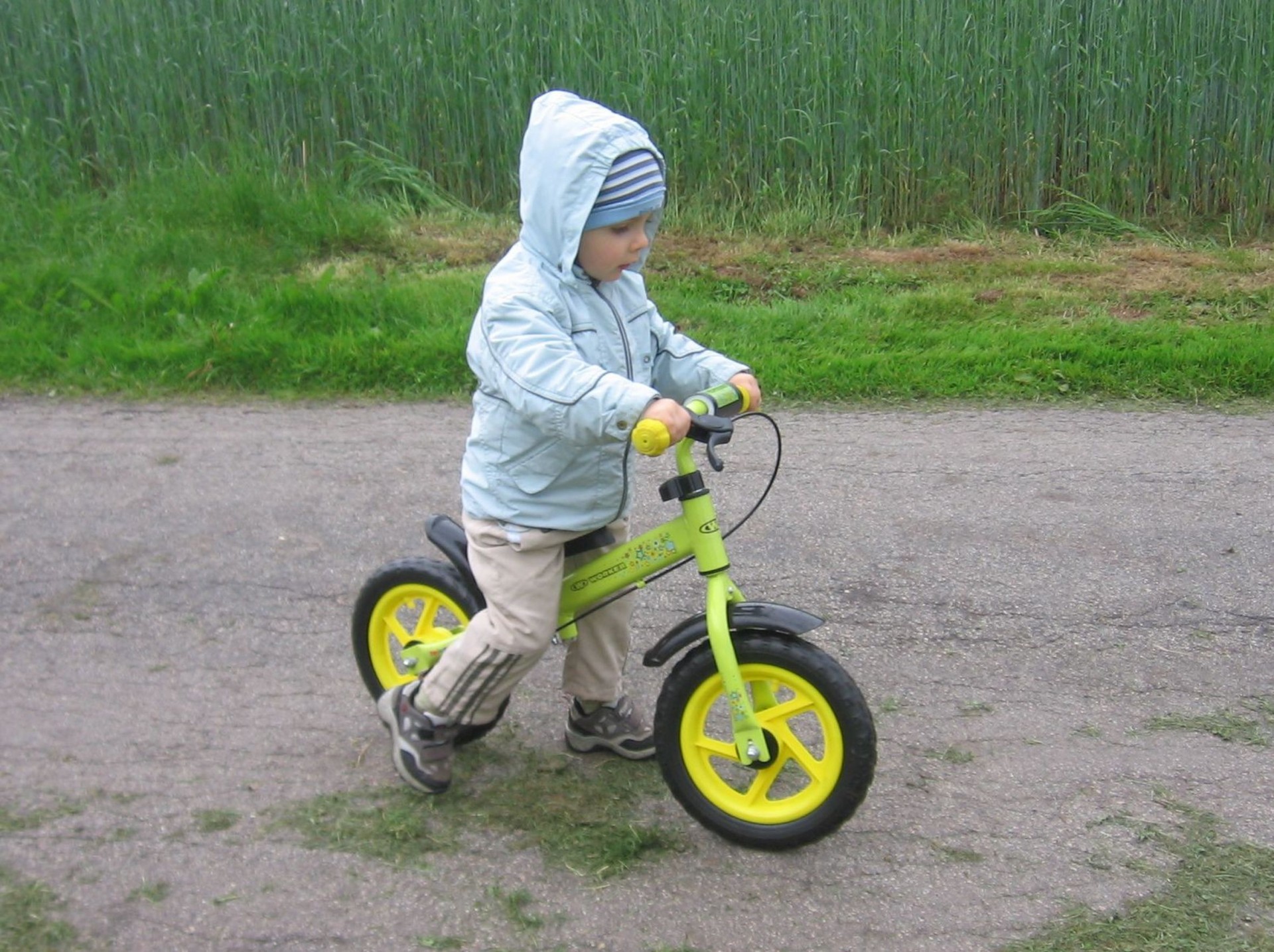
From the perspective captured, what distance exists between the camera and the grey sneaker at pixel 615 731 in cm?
339

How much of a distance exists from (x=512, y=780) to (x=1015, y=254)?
17.7ft

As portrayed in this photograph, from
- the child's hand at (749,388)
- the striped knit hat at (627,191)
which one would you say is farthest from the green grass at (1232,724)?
the striped knit hat at (627,191)

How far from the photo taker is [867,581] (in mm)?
4336

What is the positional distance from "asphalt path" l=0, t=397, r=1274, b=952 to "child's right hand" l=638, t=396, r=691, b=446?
1027 millimetres

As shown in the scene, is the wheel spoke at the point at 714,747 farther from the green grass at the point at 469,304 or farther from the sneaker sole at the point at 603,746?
the green grass at the point at 469,304

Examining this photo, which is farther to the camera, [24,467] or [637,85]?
[637,85]

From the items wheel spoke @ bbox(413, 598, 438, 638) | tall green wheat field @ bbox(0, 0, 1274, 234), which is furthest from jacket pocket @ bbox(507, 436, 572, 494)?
tall green wheat field @ bbox(0, 0, 1274, 234)

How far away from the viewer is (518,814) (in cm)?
319

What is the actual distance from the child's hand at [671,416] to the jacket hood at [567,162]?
1.24 feet

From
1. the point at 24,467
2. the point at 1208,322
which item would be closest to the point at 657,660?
the point at 24,467

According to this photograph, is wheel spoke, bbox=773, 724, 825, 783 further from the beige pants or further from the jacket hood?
the jacket hood

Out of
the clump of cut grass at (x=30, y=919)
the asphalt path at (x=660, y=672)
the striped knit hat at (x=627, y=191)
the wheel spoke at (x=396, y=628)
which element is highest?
the striped knit hat at (x=627, y=191)

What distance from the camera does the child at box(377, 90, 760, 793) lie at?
8.80 feet

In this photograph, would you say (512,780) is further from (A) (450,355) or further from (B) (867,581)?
(A) (450,355)
